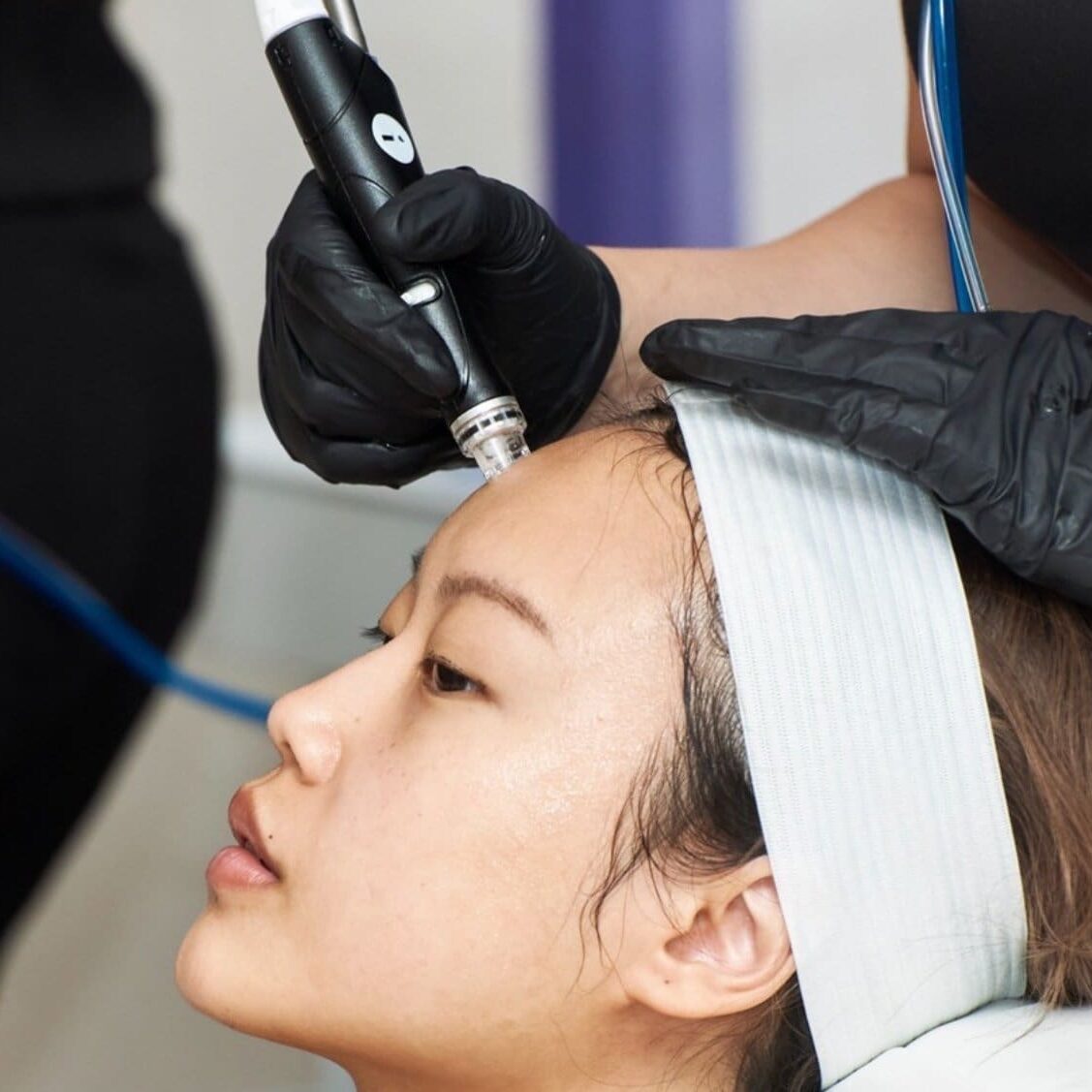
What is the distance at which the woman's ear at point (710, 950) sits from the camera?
83 cm

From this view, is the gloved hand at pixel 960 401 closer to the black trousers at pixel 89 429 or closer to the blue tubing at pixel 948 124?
the blue tubing at pixel 948 124

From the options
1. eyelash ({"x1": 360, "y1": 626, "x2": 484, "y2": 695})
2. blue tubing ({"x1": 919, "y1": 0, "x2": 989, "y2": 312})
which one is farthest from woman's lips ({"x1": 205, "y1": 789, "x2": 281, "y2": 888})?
blue tubing ({"x1": 919, "y1": 0, "x2": 989, "y2": 312})

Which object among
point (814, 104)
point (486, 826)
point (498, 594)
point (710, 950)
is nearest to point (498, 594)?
point (498, 594)

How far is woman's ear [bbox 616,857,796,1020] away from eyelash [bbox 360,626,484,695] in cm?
14

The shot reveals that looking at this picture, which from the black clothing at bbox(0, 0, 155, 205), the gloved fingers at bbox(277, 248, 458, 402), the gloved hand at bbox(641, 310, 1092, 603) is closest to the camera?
the gloved hand at bbox(641, 310, 1092, 603)

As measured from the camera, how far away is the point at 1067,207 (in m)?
0.91

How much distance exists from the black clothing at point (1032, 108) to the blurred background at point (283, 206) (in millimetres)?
604

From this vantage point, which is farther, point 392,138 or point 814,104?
point 814,104

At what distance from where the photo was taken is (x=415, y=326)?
2.80ft

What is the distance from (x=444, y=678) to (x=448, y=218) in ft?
0.81

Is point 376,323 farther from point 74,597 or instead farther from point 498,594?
point 74,597

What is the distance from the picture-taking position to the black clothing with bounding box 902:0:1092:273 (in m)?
0.87

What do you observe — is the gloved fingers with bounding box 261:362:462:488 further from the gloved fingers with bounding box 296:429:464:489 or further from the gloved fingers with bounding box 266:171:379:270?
the gloved fingers with bounding box 266:171:379:270

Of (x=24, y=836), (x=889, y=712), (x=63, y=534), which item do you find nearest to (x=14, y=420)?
(x=63, y=534)
